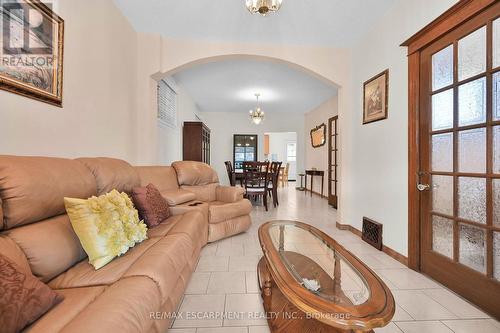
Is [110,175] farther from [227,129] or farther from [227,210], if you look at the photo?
[227,129]

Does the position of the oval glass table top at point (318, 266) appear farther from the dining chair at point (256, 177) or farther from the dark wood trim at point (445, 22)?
the dining chair at point (256, 177)

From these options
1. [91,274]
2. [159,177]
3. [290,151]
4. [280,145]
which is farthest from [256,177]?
[290,151]

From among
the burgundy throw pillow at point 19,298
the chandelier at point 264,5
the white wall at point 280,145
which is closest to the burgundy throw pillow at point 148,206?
the burgundy throw pillow at point 19,298

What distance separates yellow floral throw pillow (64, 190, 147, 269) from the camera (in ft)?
3.91

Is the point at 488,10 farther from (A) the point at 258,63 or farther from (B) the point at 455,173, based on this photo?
(A) the point at 258,63

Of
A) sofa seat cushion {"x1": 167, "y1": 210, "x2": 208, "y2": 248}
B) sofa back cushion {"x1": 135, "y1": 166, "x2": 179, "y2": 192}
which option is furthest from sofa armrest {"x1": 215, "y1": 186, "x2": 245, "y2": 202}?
sofa seat cushion {"x1": 167, "y1": 210, "x2": 208, "y2": 248}

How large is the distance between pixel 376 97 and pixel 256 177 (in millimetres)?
2580

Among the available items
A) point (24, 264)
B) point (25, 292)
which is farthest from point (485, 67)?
point (24, 264)

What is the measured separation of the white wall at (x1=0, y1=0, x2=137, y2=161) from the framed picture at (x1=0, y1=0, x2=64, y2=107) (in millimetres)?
80

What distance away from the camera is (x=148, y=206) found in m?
1.95

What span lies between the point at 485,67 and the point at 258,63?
9.64ft

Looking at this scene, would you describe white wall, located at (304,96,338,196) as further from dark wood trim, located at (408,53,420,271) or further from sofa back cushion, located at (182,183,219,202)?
sofa back cushion, located at (182,183,219,202)

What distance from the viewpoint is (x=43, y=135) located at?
5.29ft

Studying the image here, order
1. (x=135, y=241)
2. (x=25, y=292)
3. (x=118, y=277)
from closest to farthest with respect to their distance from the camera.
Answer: (x=25, y=292) < (x=118, y=277) < (x=135, y=241)
